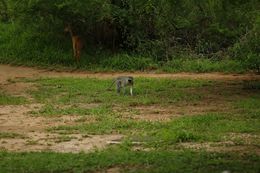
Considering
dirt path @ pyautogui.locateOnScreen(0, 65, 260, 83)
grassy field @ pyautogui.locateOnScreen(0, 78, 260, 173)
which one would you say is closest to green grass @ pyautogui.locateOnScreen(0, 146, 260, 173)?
grassy field @ pyautogui.locateOnScreen(0, 78, 260, 173)

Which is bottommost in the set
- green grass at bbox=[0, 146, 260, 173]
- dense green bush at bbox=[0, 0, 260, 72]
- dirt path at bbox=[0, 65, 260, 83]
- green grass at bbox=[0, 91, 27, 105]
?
green grass at bbox=[0, 146, 260, 173]

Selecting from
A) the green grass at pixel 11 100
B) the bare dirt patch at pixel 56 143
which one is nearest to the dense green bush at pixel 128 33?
the green grass at pixel 11 100

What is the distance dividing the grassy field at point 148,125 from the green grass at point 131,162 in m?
0.01

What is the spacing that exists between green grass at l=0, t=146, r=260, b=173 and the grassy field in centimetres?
1

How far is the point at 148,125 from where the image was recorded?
11.9 meters

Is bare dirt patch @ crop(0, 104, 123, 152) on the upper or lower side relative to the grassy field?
lower

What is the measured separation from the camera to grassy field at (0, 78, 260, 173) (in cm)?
855

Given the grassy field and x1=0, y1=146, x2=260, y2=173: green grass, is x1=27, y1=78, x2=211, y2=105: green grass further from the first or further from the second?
x1=0, y1=146, x2=260, y2=173: green grass

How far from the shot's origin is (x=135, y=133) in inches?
439

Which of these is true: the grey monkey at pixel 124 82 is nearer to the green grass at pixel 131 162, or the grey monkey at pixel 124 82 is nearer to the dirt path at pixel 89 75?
the dirt path at pixel 89 75

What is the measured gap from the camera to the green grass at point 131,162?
322 inches

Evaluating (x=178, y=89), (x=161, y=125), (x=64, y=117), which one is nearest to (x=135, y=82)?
(x=178, y=89)

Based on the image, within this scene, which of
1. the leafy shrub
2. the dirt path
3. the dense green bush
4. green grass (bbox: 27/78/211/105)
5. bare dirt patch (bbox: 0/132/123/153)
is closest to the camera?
bare dirt patch (bbox: 0/132/123/153)

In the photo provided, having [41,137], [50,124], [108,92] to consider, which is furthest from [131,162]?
[108,92]
